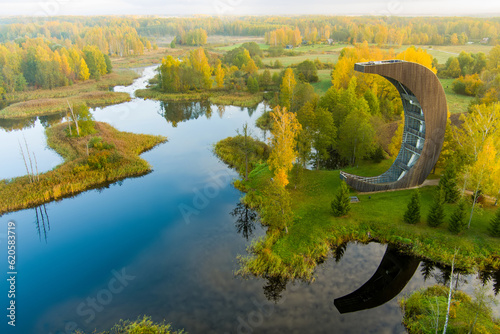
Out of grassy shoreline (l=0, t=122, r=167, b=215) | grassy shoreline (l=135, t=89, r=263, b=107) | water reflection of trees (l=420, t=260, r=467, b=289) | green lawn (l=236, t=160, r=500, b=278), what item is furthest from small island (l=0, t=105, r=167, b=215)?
water reflection of trees (l=420, t=260, r=467, b=289)

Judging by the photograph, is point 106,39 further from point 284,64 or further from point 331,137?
point 331,137

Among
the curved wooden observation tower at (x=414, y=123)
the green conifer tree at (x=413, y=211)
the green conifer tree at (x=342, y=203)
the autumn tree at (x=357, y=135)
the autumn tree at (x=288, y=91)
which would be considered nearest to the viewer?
the green conifer tree at (x=413, y=211)

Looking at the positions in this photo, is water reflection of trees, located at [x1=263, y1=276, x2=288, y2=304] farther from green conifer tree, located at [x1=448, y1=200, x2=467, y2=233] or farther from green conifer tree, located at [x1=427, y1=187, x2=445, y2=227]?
green conifer tree, located at [x1=448, y1=200, x2=467, y2=233]

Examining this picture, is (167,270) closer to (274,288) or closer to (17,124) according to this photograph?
(274,288)

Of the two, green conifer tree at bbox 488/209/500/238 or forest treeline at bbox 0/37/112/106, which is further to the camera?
forest treeline at bbox 0/37/112/106

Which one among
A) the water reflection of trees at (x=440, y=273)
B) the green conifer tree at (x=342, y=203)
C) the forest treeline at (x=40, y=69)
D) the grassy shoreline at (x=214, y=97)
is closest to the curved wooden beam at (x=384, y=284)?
the water reflection of trees at (x=440, y=273)

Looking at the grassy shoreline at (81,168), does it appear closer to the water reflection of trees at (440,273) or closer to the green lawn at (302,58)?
the water reflection of trees at (440,273)
